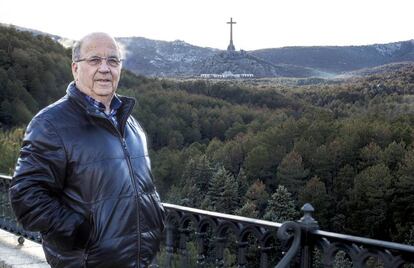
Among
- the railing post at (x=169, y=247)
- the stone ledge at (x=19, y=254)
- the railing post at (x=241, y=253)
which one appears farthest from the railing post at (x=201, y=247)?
the stone ledge at (x=19, y=254)

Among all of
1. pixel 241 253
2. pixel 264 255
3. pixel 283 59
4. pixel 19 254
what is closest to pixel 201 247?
pixel 241 253

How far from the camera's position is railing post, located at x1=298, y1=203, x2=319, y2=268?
2.58 metres

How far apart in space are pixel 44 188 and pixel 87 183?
0.52 feet

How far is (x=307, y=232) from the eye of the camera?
2.61 m

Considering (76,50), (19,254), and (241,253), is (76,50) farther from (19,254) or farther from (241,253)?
(19,254)

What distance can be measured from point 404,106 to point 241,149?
27482 millimetres

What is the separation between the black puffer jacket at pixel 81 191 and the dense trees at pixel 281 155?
39056 millimetres

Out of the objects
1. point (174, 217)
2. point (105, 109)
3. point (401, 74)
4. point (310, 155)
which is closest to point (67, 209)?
point (105, 109)

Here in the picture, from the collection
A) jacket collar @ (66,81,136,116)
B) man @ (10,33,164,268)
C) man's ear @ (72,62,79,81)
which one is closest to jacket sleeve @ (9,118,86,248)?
man @ (10,33,164,268)

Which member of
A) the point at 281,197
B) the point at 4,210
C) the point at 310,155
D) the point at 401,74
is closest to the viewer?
the point at 4,210

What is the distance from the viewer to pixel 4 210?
5.98 metres

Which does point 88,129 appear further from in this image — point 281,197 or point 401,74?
point 401,74

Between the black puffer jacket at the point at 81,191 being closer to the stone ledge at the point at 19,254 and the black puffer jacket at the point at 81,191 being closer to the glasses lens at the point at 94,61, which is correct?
the glasses lens at the point at 94,61

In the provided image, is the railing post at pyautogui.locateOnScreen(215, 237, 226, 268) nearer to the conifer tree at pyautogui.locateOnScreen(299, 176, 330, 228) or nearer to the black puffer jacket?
the black puffer jacket
